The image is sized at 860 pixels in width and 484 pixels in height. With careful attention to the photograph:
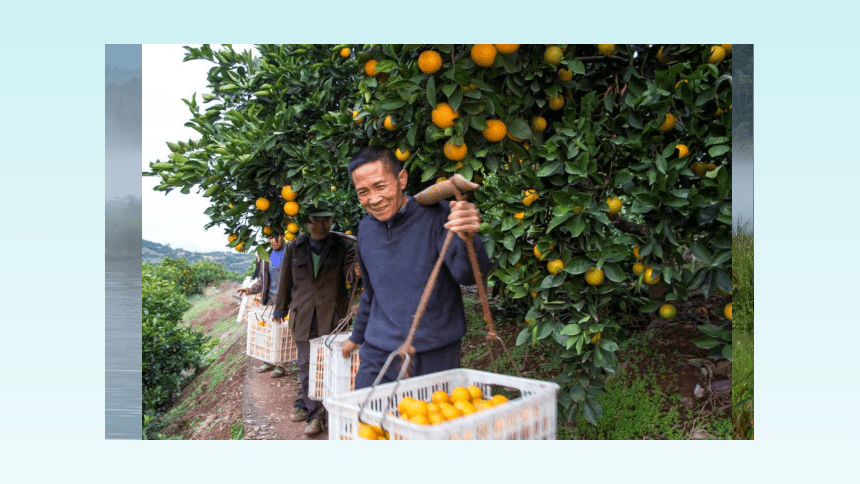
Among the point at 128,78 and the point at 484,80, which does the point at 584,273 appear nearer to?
the point at 484,80

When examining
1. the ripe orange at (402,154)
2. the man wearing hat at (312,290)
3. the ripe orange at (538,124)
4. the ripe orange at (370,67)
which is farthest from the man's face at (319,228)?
the ripe orange at (538,124)

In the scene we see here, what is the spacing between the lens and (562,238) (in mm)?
2139

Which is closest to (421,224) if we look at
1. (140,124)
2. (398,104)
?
(398,104)

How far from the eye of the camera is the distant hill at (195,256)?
259 centimetres

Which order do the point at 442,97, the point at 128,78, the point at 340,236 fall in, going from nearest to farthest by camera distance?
the point at 442,97
the point at 128,78
the point at 340,236

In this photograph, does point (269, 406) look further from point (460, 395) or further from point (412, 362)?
point (460, 395)

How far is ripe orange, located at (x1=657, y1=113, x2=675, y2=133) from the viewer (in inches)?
85.0

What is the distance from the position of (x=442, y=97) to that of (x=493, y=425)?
121 cm

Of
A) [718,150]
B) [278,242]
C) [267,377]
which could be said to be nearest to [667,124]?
[718,150]

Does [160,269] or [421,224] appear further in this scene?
[160,269]

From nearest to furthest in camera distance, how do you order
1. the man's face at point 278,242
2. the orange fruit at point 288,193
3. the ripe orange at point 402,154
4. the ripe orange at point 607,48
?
the ripe orange at point 607,48, the ripe orange at point 402,154, the orange fruit at point 288,193, the man's face at point 278,242

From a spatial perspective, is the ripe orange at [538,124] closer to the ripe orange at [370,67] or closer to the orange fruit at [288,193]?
the ripe orange at [370,67]

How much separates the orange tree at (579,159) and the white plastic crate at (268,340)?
5.70ft

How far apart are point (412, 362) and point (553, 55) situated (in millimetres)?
1268
